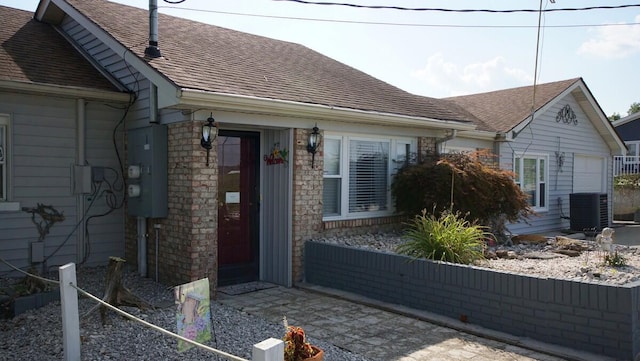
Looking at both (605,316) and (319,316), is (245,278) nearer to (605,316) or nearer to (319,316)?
(319,316)

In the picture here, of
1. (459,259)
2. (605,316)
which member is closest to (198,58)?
(459,259)

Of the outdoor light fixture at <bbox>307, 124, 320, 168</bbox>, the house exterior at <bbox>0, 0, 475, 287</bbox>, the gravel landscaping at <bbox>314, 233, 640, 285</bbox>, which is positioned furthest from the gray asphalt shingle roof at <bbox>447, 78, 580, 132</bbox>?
the outdoor light fixture at <bbox>307, 124, 320, 168</bbox>

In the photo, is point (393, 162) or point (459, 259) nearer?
point (459, 259)

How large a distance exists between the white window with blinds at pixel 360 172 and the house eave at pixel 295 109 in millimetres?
426

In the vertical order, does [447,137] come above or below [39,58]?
below

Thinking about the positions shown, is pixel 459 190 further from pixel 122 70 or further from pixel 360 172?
pixel 122 70

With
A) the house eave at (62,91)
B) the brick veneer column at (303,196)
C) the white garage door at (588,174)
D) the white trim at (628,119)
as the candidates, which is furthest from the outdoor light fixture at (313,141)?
the white trim at (628,119)

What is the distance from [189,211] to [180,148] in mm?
880

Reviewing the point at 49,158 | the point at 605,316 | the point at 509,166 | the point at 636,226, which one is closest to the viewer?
the point at 605,316

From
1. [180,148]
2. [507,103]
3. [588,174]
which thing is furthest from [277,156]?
[588,174]

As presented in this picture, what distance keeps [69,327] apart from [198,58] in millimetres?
4909

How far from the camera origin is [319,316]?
6.26m

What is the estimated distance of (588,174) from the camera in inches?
651

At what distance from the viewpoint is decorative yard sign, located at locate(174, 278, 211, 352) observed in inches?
152
